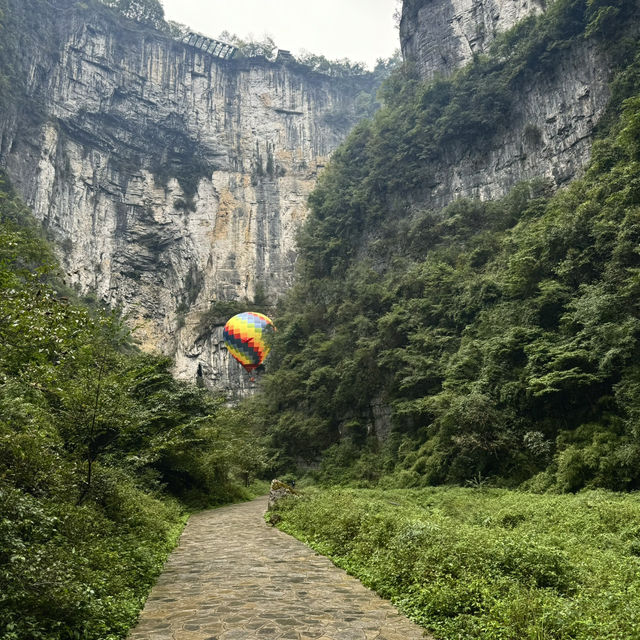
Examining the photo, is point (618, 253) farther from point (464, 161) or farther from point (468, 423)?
point (464, 161)

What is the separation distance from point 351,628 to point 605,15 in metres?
24.5

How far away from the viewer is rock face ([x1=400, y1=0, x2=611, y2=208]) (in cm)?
2111

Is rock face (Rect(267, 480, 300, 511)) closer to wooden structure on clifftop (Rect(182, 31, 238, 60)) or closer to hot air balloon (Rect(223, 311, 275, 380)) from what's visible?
hot air balloon (Rect(223, 311, 275, 380))

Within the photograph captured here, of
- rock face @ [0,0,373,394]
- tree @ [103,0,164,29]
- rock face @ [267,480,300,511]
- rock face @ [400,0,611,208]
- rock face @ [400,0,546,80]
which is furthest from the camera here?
tree @ [103,0,164,29]

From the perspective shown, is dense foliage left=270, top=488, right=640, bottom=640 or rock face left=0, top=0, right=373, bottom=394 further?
rock face left=0, top=0, right=373, bottom=394

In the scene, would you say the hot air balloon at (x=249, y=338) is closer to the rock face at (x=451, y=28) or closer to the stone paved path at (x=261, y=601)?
the rock face at (x=451, y=28)

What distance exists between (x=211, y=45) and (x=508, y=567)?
47392 mm

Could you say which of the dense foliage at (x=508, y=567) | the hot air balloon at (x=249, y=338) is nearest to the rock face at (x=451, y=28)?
the hot air balloon at (x=249, y=338)

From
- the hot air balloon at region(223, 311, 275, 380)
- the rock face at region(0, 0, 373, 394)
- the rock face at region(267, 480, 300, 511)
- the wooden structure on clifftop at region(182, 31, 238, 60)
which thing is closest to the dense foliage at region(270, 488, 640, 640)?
the rock face at region(267, 480, 300, 511)

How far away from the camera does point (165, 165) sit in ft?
127

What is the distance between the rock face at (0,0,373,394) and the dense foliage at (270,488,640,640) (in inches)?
999

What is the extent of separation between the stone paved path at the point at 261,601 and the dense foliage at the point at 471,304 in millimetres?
7057

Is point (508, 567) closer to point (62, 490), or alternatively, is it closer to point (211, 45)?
point (62, 490)

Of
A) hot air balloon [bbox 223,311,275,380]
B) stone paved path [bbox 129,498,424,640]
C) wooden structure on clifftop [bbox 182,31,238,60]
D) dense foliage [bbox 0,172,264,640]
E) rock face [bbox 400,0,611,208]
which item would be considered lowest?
stone paved path [bbox 129,498,424,640]
